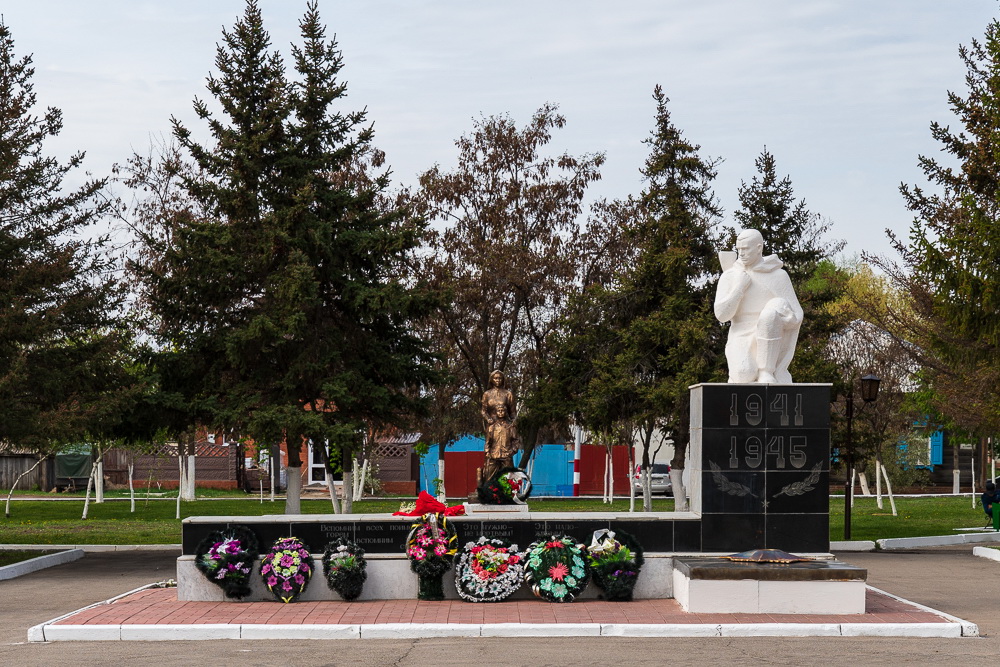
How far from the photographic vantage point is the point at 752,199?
26109 mm

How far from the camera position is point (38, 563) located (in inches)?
740

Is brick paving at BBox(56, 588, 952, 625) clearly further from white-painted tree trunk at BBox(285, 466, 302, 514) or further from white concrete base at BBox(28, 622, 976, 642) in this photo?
white-painted tree trunk at BBox(285, 466, 302, 514)

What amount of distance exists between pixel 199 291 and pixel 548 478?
2282cm

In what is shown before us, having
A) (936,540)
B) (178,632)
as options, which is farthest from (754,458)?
(936,540)

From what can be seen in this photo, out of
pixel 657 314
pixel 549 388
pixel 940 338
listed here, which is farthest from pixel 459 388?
pixel 940 338

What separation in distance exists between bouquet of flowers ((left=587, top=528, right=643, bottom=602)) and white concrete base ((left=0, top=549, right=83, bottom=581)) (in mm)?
9287

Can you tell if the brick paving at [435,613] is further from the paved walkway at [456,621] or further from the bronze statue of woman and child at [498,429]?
the bronze statue of woman and child at [498,429]

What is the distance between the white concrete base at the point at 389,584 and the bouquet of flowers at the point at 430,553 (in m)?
0.17

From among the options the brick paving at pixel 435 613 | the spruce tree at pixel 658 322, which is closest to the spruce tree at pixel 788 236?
the spruce tree at pixel 658 322

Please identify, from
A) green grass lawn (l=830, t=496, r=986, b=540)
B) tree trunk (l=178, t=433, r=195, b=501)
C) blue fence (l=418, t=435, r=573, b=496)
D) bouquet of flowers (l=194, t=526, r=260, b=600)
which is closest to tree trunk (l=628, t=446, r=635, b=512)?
green grass lawn (l=830, t=496, r=986, b=540)

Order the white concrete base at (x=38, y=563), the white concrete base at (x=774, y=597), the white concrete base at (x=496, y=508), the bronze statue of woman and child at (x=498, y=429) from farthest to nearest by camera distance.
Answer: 1. the white concrete base at (x=38, y=563)
2. the bronze statue of woman and child at (x=498, y=429)
3. the white concrete base at (x=496, y=508)
4. the white concrete base at (x=774, y=597)

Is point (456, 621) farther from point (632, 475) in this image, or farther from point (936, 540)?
point (632, 475)

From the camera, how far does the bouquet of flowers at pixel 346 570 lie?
1333cm

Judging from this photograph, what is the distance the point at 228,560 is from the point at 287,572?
686 mm
